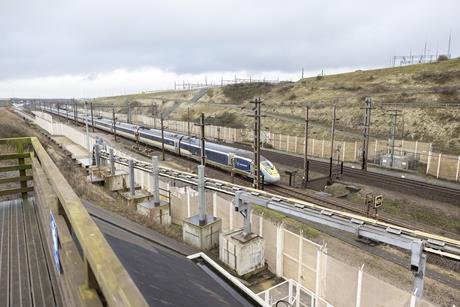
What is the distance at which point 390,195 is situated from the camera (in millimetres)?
26406

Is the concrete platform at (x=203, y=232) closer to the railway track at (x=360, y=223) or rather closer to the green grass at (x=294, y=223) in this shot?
the railway track at (x=360, y=223)

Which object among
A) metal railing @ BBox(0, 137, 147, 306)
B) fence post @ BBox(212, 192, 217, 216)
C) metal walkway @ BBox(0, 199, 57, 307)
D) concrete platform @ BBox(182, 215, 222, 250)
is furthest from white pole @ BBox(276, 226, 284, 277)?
metal railing @ BBox(0, 137, 147, 306)

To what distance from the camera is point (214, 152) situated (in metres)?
32.0

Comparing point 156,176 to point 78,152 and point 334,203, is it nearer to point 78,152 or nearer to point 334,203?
point 334,203

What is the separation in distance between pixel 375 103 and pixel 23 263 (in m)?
56.0

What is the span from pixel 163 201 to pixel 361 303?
13.7 m

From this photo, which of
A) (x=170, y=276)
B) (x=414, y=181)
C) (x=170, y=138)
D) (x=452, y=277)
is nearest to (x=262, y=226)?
(x=452, y=277)

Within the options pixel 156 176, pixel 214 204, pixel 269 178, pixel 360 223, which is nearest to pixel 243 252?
pixel 214 204

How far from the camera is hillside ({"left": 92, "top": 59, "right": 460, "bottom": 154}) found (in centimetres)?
4356

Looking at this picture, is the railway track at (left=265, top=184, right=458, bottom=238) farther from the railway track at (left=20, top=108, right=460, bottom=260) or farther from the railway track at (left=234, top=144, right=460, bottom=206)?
the railway track at (left=20, top=108, right=460, bottom=260)

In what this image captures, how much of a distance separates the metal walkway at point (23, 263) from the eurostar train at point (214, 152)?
70.3 feet

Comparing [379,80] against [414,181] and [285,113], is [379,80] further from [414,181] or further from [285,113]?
[414,181]

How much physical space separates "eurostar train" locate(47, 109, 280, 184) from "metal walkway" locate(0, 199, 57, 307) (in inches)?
844

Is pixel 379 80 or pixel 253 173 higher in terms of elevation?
pixel 379 80
